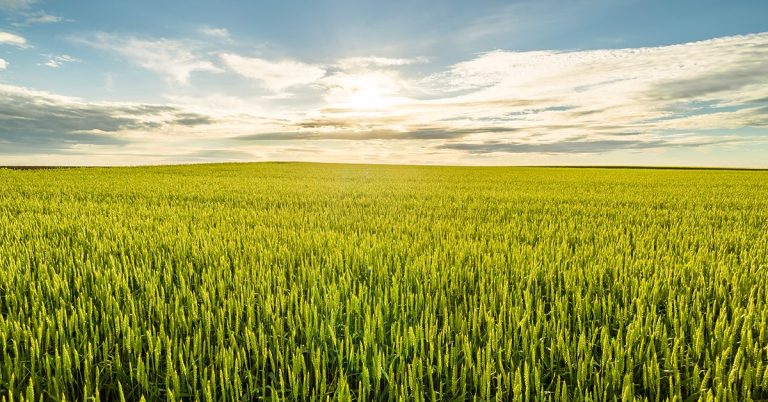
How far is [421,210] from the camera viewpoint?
9859mm

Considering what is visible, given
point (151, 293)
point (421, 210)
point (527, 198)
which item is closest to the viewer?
point (151, 293)

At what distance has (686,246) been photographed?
5535 mm

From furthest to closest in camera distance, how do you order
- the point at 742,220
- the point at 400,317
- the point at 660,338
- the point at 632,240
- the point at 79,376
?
the point at 742,220 → the point at 632,240 → the point at 400,317 → the point at 660,338 → the point at 79,376

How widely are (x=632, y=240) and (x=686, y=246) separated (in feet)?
2.34

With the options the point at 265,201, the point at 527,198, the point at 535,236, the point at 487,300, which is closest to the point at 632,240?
the point at 535,236

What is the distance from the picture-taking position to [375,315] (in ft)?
8.35

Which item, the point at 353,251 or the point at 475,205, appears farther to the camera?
the point at 475,205

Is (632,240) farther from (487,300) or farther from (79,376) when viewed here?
(79,376)

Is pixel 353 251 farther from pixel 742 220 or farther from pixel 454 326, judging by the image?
pixel 742 220

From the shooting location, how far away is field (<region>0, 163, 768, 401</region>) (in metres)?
2.04

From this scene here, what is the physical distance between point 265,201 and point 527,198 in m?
7.93

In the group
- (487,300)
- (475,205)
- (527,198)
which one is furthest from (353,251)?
(527,198)

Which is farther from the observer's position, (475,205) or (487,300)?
(475,205)

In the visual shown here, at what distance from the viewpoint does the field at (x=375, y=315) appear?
6.70 feet
